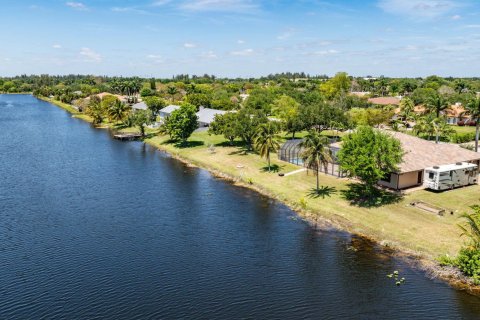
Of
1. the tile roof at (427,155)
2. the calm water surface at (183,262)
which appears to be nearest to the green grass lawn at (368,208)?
the calm water surface at (183,262)

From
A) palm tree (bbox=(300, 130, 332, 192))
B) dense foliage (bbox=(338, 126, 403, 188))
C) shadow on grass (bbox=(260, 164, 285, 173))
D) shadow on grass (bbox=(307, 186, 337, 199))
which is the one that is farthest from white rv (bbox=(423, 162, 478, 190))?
shadow on grass (bbox=(260, 164, 285, 173))

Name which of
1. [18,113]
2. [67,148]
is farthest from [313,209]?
[18,113]

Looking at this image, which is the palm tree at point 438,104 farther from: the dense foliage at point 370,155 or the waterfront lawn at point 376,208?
the dense foliage at point 370,155

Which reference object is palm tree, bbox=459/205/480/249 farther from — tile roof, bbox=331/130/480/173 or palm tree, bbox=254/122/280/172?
palm tree, bbox=254/122/280/172

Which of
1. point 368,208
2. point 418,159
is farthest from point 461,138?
point 368,208

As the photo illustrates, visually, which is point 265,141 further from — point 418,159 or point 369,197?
point 418,159

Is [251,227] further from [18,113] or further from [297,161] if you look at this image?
[18,113]
